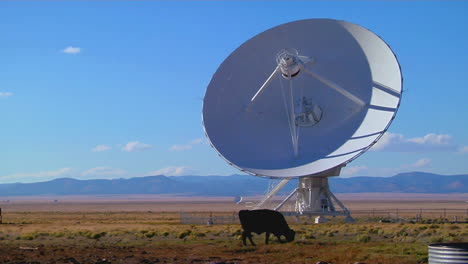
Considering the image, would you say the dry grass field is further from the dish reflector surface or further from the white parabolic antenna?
the dish reflector surface

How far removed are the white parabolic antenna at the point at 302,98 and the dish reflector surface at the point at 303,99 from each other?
0.17ft

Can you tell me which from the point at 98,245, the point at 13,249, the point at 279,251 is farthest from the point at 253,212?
the point at 13,249

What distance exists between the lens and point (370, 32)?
4131 cm

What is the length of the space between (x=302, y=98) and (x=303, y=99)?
98 mm

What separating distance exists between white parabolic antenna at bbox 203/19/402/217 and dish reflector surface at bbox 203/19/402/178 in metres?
0.05

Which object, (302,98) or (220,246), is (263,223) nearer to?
(220,246)

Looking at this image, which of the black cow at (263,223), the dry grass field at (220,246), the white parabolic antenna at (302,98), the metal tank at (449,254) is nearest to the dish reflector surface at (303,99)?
the white parabolic antenna at (302,98)

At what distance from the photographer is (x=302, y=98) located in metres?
43.8

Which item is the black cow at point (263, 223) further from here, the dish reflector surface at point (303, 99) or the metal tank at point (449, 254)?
the metal tank at point (449, 254)

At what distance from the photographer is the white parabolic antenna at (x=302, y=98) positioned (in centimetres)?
4081

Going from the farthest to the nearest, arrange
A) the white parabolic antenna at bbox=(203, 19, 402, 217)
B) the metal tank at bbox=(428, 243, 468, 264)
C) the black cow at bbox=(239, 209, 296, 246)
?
→ the white parabolic antenna at bbox=(203, 19, 402, 217) < the black cow at bbox=(239, 209, 296, 246) < the metal tank at bbox=(428, 243, 468, 264)

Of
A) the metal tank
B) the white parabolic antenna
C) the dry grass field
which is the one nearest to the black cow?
the dry grass field

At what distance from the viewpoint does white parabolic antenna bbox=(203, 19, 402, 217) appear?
40.8 m

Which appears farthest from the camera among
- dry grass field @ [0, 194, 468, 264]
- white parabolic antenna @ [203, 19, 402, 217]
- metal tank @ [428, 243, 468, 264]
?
white parabolic antenna @ [203, 19, 402, 217]
